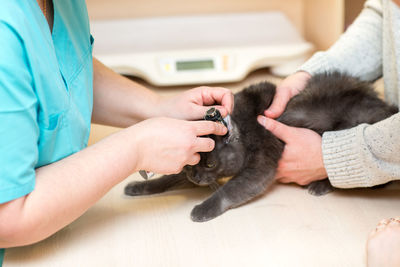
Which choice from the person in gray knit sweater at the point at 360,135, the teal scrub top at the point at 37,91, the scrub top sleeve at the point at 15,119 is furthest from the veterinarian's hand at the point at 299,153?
the scrub top sleeve at the point at 15,119

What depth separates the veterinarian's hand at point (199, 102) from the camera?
3.37ft

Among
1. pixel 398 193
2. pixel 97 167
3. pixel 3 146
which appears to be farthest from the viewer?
pixel 398 193

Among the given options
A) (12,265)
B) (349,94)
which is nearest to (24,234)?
(12,265)

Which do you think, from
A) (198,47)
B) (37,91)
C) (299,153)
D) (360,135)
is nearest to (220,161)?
(299,153)

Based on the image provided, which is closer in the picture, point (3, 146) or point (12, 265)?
Result: point (3, 146)

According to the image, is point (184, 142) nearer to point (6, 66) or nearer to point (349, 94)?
point (6, 66)

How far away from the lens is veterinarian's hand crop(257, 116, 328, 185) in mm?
1064

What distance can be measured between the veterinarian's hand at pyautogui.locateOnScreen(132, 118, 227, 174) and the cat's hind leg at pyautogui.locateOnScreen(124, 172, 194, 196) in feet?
0.68

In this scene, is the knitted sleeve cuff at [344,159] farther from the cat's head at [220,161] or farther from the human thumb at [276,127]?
the cat's head at [220,161]

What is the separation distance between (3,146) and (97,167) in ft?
0.57

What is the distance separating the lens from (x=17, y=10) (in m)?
0.73

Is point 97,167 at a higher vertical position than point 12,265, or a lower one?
higher

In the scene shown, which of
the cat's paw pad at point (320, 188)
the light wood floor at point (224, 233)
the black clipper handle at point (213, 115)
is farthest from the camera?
the cat's paw pad at point (320, 188)

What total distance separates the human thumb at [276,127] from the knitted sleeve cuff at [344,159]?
9 centimetres
